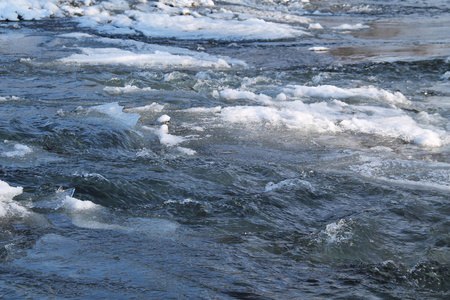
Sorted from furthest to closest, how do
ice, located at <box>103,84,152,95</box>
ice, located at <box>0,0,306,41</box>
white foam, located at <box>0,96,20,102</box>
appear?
ice, located at <box>0,0,306,41</box> < ice, located at <box>103,84,152,95</box> < white foam, located at <box>0,96,20,102</box>

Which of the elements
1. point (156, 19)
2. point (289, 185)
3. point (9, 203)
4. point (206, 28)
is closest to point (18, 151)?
point (9, 203)

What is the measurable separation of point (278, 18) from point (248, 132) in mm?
11158

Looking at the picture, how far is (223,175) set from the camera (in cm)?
448

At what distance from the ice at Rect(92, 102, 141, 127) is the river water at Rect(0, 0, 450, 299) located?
0.15 feet

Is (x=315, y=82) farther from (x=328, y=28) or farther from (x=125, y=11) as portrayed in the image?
(x=125, y=11)

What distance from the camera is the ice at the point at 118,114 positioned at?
593 cm

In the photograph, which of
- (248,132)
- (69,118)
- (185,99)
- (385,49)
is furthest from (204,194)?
(385,49)

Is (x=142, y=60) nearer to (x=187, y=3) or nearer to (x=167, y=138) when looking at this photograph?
(x=167, y=138)

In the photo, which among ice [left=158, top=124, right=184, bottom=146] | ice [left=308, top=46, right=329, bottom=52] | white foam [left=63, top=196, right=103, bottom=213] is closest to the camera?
white foam [left=63, top=196, right=103, bottom=213]

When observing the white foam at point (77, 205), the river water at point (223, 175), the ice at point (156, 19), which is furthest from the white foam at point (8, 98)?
the ice at point (156, 19)

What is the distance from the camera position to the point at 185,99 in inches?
281

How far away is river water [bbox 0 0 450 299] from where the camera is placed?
292cm

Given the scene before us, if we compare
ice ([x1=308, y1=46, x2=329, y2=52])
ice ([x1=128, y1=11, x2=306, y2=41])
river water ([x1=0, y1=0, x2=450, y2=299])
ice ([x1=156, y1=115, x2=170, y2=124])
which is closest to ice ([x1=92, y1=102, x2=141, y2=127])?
river water ([x1=0, y1=0, x2=450, y2=299])

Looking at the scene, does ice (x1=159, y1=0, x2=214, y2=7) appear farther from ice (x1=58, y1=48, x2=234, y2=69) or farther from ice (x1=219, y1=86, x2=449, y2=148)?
ice (x1=219, y1=86, x2=449, y2=148)
